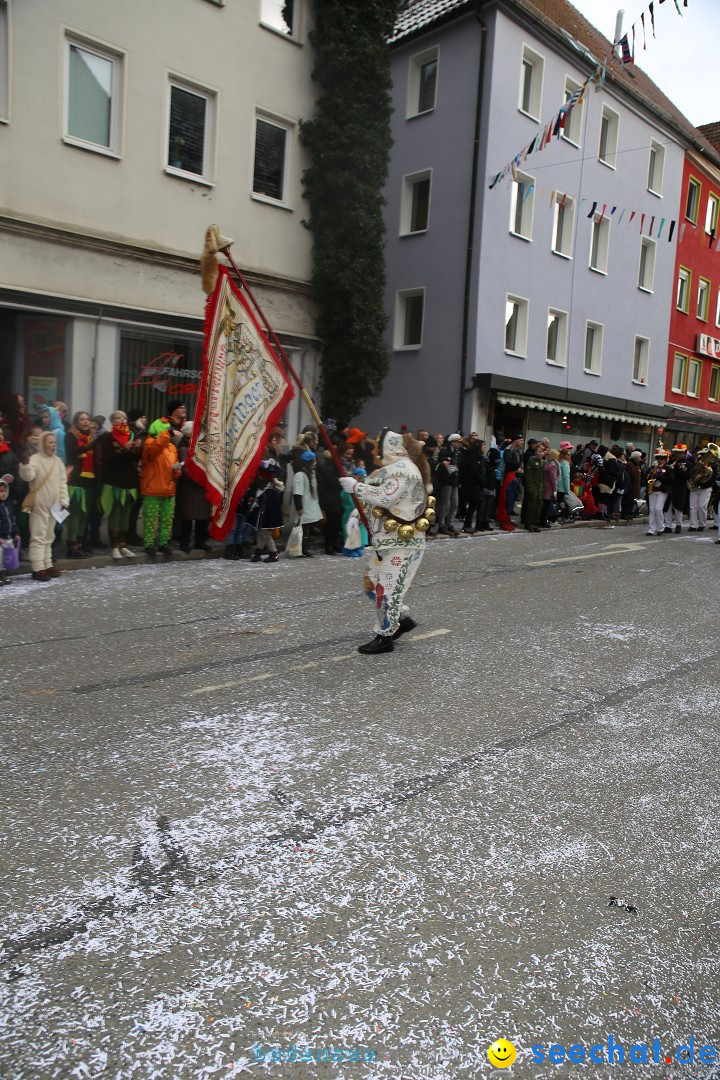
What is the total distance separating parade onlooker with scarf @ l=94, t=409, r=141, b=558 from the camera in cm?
1035

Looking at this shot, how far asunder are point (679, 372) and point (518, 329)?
12.1 m

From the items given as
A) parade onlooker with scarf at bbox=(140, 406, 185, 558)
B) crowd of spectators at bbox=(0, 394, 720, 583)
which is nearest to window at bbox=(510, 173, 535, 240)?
crowd of spectators at bbox=(0, 394, 720, 583)

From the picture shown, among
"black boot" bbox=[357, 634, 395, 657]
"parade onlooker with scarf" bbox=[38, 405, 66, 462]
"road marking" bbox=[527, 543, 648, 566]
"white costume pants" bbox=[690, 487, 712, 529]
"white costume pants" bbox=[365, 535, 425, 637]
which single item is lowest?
"black boot" bbox=[357, 634, 395, 657]

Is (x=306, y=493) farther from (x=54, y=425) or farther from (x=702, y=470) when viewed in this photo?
(x=702, y=470)

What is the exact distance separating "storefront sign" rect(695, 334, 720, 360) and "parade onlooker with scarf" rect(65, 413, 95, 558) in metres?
28.3

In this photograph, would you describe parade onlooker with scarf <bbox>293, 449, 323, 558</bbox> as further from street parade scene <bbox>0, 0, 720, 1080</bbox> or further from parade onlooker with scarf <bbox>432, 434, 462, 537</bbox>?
parade onlooker with scarf <bbox>432, 434, 462, 537</bbox>

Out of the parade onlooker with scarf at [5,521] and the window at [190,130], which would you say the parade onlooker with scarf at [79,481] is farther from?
the window at [190,130]

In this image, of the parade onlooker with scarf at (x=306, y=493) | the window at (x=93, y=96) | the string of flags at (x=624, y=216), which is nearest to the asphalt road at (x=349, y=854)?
the parade onlooker with scarf at (x=306, y=493)

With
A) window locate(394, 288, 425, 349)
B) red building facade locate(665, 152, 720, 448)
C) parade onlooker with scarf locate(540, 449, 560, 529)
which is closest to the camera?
parade onlooker with scarf locate(540, 449, 560, 529)

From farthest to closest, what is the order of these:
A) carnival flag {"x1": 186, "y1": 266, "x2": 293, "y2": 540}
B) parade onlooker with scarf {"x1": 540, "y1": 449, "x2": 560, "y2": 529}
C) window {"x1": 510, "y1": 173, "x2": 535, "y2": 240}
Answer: window {"x1": 510, "y1": 173, "x2": 535, "y2": 240} → parade onlooker with scarf {"x1": 540, "y1": 449, "x2": 560, "y2": 529} → carnival flag {"x1": 186, "y1": 266, "x2": 293, "y2": 540}

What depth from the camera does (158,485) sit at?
Result: 417 inches

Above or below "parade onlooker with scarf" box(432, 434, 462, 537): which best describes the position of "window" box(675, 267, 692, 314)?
above

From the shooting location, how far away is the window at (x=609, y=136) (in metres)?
25.8

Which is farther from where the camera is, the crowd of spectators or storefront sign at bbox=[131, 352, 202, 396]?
storefront sign at bbox=[131, 352, 202, 396]
